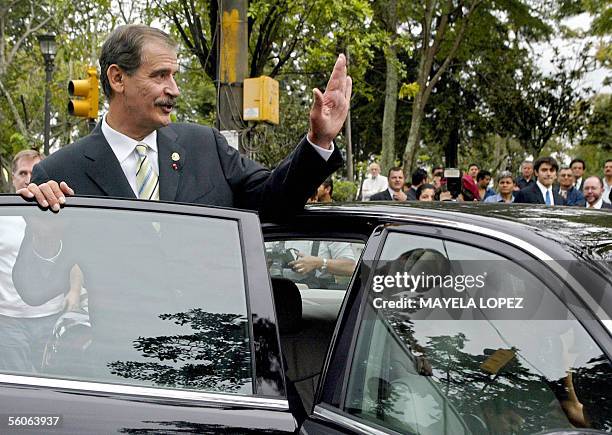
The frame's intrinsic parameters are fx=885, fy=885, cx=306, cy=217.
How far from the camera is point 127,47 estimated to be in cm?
312

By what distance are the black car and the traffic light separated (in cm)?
830

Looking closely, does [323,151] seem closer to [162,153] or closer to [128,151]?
[162,153]

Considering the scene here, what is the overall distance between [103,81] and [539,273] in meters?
1.87

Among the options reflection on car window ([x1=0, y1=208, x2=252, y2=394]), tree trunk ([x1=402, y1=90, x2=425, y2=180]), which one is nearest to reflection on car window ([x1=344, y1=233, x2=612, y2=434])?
reflection on car window ([x1=0, y1=208, x2=252, y2=394])

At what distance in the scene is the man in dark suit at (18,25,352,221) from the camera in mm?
2971

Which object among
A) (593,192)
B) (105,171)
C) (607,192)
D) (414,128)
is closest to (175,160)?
(105,171)

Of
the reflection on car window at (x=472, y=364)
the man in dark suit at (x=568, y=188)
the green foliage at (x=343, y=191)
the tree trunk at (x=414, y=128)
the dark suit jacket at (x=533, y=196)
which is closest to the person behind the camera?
the reflection on car window at (x=472, y=364)

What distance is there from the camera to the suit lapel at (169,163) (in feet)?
10.1

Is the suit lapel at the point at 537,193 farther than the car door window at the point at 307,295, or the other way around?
the suit lapel at the point at 537,193

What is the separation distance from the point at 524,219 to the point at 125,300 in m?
1.07

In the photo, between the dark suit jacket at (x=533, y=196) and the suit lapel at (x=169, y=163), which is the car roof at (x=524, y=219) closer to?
the suit lapel at (x=169, y=163)

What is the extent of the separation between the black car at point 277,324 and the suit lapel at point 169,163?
1.96 ft

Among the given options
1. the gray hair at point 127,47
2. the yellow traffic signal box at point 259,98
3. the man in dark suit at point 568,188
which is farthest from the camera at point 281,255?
the man in dark suit at point 568,188

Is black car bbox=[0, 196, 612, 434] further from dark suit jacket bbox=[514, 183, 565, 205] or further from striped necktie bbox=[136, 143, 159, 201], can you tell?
dark suit jacket bbox=[514, 183, 565, 205]
